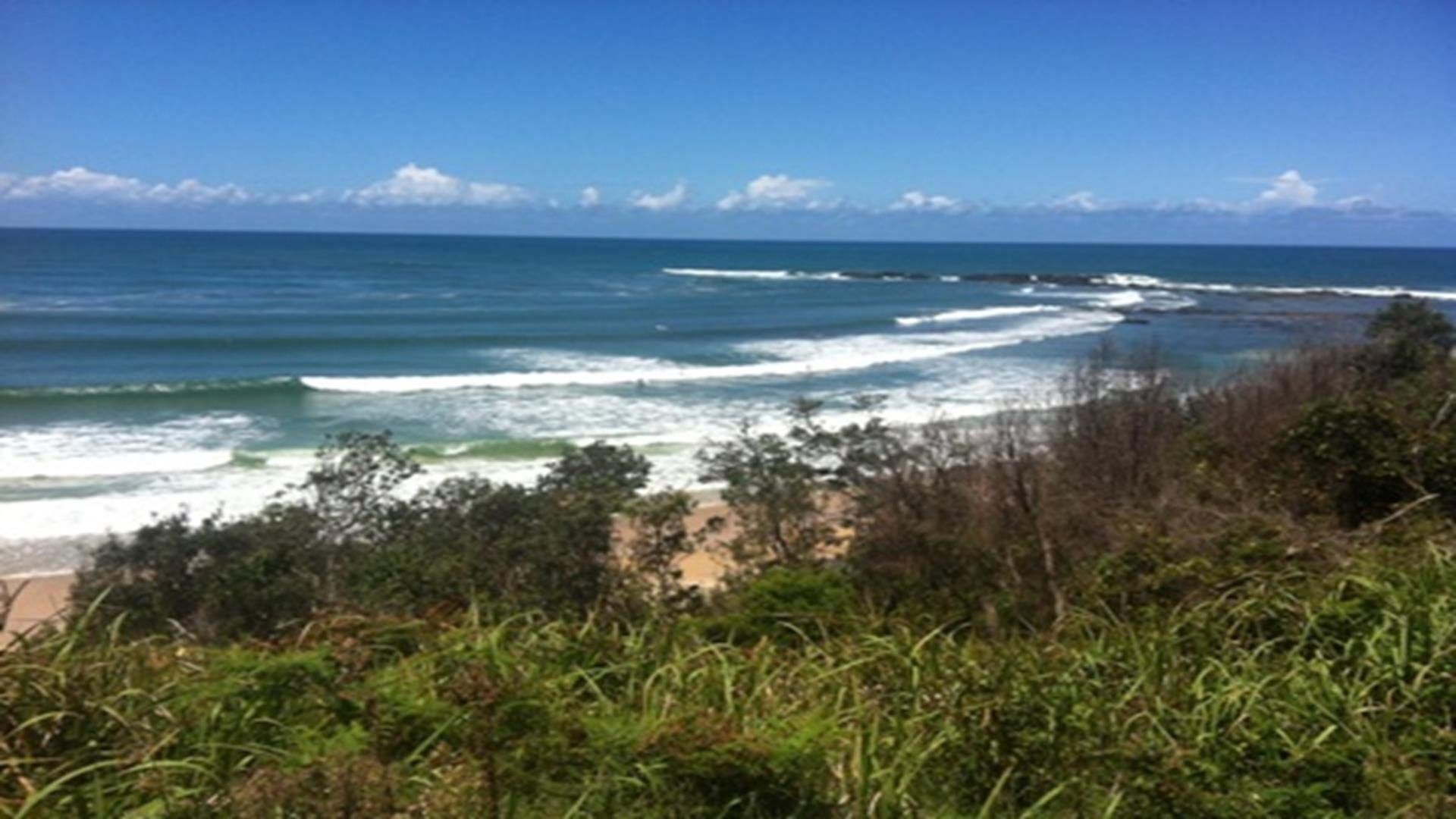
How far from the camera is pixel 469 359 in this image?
3222 cm

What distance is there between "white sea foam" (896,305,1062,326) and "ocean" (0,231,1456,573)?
0.76 ft

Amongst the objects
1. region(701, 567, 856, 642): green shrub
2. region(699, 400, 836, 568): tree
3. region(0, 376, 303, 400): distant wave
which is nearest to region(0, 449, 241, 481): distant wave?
region(0, 376, 303, 400): distant wave

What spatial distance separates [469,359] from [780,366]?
8.84 metres

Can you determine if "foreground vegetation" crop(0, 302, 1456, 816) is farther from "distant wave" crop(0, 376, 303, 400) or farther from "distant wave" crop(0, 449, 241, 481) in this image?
"distant wave" crop(0, 376, 303, 400)

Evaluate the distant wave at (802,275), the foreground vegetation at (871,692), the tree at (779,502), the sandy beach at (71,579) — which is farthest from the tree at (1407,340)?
the distant wave at (802,275)

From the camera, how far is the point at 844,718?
3889 mm

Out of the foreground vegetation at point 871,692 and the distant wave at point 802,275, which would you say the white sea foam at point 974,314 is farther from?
the foreground vegetation at point 871,692

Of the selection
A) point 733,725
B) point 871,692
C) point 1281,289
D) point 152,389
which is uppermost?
point 1281,289

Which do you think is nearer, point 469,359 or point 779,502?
point 779,502

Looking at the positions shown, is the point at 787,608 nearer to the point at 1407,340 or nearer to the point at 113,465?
the point at 1407,340

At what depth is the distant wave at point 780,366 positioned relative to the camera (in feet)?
91.2

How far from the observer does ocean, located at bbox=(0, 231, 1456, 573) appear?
19359mm

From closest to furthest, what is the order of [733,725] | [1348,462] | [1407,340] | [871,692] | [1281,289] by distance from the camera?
[733,725] < [871,692] < [1348,462] < [1407,340] < [1281,289]

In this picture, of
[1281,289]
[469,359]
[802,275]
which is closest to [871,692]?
[469,359]
